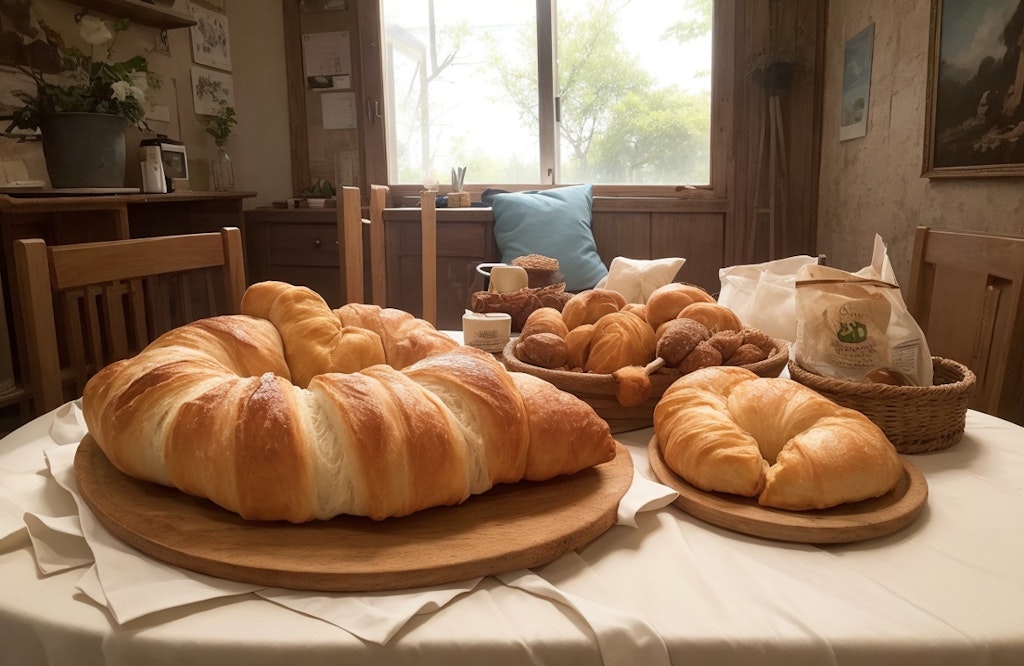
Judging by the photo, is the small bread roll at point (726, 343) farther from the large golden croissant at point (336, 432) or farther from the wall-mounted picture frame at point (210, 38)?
the wall-mounted picture frame at point (210, 38)

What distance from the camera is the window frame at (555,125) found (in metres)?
3.33

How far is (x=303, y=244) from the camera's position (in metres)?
3.79

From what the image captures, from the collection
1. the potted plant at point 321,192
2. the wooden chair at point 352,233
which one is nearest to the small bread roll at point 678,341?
the wooden chair at point 352,233

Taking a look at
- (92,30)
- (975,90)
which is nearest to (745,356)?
(975,90)

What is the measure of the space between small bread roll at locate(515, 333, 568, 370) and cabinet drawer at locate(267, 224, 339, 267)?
2996 mm

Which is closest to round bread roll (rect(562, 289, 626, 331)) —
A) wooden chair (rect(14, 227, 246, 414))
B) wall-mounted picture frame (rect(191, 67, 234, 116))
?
wooden chair (rect(14, 227, 246, 414))

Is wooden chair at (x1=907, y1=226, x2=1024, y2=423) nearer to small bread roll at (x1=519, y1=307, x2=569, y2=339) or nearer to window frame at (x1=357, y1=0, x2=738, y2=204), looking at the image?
small bread roll at (x1=519, y1=307, x2=569, y2=339)

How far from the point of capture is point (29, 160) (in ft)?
8.18

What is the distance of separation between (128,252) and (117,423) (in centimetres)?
79

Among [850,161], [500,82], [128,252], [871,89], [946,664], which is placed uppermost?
[500,82]

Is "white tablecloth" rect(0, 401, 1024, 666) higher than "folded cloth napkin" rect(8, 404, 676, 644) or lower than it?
lower

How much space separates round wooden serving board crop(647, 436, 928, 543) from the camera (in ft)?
1.91

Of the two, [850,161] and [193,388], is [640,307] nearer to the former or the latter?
[193,388]

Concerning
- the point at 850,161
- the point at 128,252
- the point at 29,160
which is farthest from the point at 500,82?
the point at 128,252
